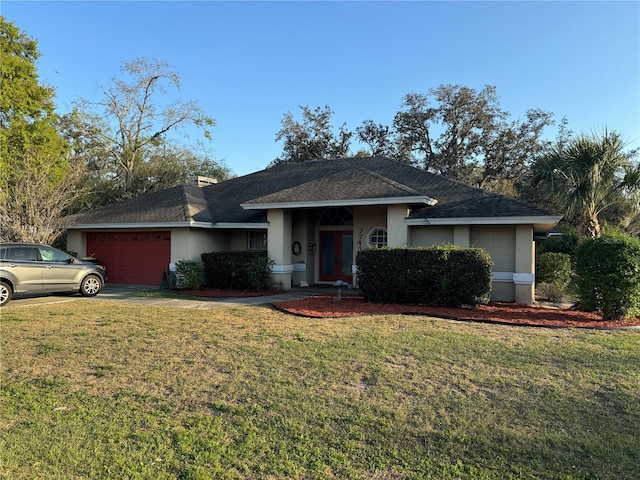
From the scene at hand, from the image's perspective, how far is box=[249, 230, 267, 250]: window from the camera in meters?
18.3

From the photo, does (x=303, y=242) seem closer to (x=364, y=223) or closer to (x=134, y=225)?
(x=364, y=223)

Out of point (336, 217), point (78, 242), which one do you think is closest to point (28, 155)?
point (78, 242)

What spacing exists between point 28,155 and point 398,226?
1534cm

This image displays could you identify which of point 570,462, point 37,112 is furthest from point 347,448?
point 37,112

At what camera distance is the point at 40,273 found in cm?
1243

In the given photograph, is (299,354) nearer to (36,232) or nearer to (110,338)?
(110,338)

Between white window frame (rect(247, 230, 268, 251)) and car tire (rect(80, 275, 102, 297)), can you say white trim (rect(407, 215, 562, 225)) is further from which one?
car tire (rect(80, 275, 102, 297))

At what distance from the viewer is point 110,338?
7.67 m

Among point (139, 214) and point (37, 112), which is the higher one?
point (37, 112)

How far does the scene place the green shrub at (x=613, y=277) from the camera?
961 centimetres

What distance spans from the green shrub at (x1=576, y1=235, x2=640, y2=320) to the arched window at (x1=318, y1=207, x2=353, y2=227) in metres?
8.82

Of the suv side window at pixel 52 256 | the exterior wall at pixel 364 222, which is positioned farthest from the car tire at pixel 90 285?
the exterior wall at pixel 364 222

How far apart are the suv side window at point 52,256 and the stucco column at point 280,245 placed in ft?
21.0

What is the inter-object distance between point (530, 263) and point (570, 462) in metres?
10.5
